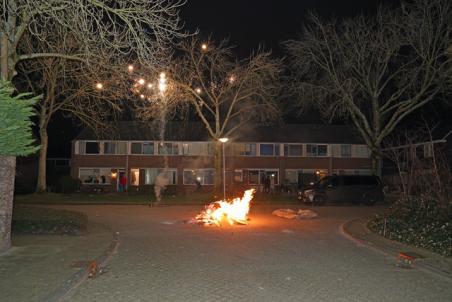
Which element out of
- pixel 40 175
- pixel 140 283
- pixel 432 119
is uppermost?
pixel 432 119

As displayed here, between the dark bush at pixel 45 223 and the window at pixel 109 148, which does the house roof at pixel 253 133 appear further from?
the dark bush at pixel 45 223

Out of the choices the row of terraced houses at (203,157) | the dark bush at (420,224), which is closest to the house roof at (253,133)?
the row of terraced houses at (203,157)

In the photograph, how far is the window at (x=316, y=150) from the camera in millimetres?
52406

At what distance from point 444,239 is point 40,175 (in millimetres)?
31516

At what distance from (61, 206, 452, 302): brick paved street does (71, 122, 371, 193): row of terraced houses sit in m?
34.0

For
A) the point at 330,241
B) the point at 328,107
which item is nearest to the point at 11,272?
the point at 330,241

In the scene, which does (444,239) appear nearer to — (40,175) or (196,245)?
(196,245)

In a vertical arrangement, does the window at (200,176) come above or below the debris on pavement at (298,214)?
above

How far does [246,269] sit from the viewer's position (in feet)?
32.6

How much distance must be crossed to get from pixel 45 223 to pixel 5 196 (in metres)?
3.66

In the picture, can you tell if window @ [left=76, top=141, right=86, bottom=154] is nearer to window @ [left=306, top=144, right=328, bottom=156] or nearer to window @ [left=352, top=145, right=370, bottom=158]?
window @ [left=306, top=144, right=328, bottom=156]

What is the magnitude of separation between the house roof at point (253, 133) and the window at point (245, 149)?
2.14ft

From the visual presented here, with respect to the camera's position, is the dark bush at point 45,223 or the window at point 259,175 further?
the window at point 259,175

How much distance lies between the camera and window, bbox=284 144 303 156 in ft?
170
